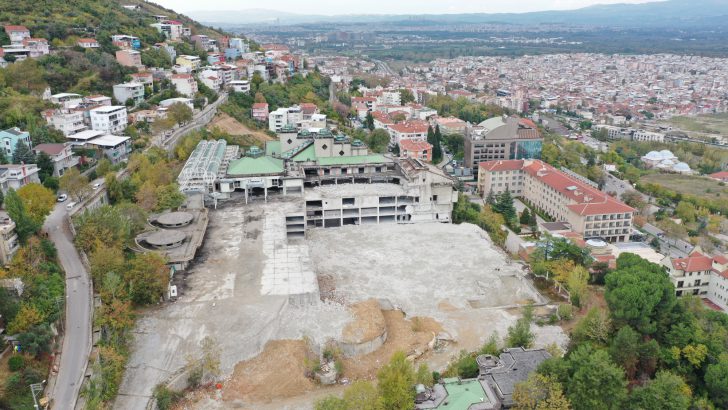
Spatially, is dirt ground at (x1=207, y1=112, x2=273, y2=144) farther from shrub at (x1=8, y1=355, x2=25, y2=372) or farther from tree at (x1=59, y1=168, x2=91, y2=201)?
shrub at (x1=8, y1=355, x2=25, y2=372)

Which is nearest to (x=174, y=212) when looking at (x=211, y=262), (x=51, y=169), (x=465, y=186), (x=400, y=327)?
(x=211, y=262)

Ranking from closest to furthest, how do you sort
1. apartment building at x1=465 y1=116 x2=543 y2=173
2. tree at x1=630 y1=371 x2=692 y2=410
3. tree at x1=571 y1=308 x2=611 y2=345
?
1. tree at x1=630 y1=371 x2=692 y2=410
2. tree at x1=571 y1=308 x2=611 y2=345
3. apartment building at x1=465 y1=116 x2=543 y2=173

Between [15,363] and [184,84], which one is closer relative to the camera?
[15,363]

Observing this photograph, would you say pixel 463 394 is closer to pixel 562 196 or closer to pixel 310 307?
pixel 310 307

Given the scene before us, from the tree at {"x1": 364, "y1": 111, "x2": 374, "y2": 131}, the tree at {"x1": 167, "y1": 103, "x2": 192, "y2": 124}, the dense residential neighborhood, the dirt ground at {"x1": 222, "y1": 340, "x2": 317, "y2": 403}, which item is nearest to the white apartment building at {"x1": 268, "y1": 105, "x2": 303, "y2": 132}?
the dense residential neighborhood

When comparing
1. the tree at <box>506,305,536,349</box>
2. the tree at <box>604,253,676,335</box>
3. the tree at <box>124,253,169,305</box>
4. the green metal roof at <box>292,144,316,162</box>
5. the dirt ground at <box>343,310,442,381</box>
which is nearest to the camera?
the tree at <box>604,253,676,335</box>

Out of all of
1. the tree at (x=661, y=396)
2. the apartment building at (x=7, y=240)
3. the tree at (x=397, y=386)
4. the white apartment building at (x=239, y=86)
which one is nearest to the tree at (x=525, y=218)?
the tree at (x=661, y=396)

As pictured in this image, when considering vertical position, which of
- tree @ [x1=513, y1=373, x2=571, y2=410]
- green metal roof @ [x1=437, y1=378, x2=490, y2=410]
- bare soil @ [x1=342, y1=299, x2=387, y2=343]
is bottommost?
bare soil @ [x1=342, y1=299, x2=387, y2=343]

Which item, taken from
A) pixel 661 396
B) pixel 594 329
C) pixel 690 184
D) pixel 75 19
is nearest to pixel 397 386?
pixel 661 396
